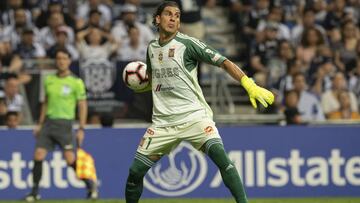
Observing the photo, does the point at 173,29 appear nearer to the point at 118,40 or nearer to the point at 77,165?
the point at 77,165

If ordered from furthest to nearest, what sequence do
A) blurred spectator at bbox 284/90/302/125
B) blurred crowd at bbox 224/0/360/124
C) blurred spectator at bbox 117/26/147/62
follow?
blurred spectator at bbox 117/26/147/62 → blurred crowd at bbox 224/0/360/124 → blurred spectator at bbox 284/90/302/125

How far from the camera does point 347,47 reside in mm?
20672

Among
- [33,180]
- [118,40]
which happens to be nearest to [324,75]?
[118,40]

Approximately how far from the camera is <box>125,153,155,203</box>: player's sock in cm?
1086

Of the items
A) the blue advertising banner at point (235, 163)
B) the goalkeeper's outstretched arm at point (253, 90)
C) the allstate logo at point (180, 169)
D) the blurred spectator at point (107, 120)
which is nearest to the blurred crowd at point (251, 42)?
the blue advertising banner at point (235, 163)

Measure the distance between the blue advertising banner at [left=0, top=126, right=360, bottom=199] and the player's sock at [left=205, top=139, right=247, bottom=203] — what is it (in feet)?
19.6

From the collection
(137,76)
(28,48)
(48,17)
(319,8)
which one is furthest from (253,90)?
(319,8)

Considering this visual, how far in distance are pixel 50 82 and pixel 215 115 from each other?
3.55 m

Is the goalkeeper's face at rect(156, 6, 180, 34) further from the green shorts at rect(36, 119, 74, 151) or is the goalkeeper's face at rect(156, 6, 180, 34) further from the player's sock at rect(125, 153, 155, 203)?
the green shorts at rect(36, 119, 74, 151)

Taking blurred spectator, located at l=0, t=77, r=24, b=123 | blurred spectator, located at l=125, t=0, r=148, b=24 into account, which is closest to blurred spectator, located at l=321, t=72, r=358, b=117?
blurred spectator, located at l=125, t=0, r=148, b=24

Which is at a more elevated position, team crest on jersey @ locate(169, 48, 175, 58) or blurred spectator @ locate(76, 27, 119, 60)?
team crest on jersey @ locate(169, 48, 175, 58)

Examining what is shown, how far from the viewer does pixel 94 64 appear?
18.3 meters

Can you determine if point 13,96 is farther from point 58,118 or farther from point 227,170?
point 227,170

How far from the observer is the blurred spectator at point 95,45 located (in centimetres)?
1879
